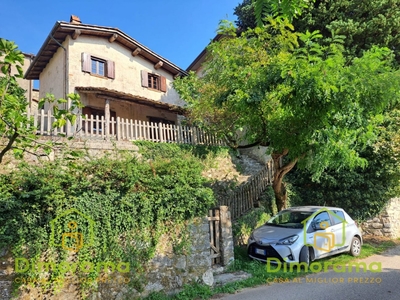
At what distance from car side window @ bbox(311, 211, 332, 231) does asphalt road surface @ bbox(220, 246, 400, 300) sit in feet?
3.66

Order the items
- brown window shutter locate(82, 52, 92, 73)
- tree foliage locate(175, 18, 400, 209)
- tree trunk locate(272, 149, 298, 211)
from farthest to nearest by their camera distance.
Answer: brown window shutter locate(82, 52, 92, 73) → tree trunk locate(272, 149, 298, 211) → tree foliage locate(175, 18, 400, 209)

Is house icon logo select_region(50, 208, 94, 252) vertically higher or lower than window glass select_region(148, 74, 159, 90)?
lower

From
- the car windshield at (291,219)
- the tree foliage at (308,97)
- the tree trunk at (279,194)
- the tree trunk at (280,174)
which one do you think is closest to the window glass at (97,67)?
the tree foliage at (308,97)

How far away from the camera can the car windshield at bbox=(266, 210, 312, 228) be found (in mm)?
7210

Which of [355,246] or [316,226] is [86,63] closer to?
[316,226]

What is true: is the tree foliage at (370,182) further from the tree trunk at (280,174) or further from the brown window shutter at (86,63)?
the brown window shutter at (86,63)

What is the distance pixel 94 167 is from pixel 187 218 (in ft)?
7.37

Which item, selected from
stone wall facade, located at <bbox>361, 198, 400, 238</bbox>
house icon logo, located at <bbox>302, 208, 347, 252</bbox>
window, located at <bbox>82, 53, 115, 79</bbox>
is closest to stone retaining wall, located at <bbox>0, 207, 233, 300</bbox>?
house icon logo, located at <bbox>302, 208, 347, 252</bbox>

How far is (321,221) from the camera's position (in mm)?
7242

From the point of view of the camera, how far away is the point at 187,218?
18.8 ft

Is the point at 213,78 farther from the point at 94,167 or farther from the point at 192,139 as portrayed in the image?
the point at 94,167

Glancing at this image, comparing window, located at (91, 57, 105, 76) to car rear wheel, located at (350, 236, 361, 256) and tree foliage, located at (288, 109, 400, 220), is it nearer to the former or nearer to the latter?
tree foliage, located at (288, 109, 400, 220)

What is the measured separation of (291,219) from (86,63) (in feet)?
41.8

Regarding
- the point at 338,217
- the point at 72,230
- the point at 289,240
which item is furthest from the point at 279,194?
the point at 72,230
